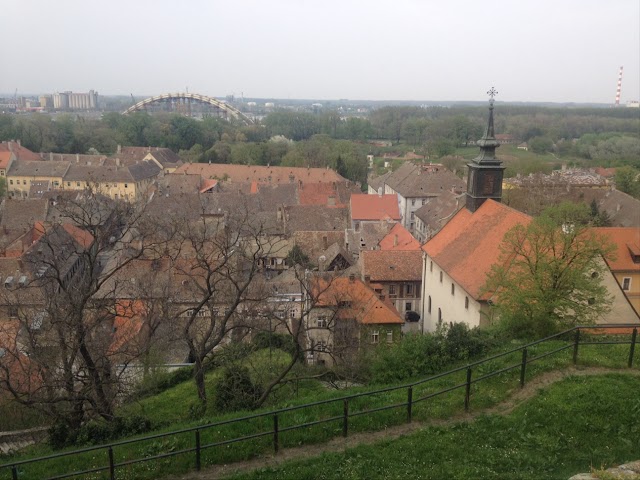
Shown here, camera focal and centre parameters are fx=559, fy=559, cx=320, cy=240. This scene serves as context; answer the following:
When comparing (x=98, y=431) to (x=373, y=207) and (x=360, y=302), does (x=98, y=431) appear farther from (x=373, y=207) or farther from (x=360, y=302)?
(x=373, y=207)

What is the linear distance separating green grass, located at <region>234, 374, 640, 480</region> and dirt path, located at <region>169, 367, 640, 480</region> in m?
0.26

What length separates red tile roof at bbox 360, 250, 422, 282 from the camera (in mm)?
33625

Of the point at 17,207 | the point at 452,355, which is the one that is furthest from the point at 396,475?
the point at 17,207

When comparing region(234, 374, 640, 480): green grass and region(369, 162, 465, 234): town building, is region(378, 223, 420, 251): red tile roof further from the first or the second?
region(234, 374, 640, 480): green grass

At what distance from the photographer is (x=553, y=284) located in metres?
16.7

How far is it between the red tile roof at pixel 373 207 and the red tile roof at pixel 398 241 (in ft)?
32.9

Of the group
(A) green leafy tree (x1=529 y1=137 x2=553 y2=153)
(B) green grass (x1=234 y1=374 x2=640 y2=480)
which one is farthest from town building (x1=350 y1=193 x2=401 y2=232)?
(A) green leafy tree (x1=529 y1=137 x2=553 y2=153)

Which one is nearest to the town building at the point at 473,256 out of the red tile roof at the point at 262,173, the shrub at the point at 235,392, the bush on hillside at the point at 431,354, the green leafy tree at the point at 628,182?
the bush on hillside at the point at 431,354

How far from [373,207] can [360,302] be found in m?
28.0

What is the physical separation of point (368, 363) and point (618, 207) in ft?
135

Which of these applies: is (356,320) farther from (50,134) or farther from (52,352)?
(50,134)

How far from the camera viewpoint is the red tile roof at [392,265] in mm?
33625

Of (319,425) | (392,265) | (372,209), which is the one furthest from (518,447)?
(372,209)

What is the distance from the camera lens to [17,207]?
1951 inches
